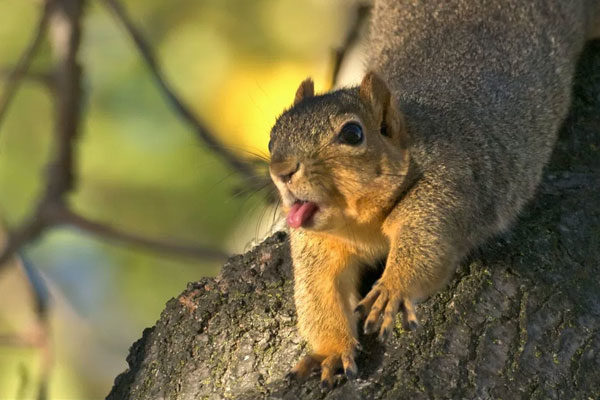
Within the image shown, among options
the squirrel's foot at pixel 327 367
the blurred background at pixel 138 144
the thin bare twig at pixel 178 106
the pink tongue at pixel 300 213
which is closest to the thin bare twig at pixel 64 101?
the thin bare twig at pixel 178 106

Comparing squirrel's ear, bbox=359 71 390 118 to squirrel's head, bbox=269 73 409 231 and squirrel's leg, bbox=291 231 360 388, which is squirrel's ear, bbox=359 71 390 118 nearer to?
squirrel's head, bbox=269 73 409 231

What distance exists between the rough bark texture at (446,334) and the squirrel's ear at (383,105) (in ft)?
1.51

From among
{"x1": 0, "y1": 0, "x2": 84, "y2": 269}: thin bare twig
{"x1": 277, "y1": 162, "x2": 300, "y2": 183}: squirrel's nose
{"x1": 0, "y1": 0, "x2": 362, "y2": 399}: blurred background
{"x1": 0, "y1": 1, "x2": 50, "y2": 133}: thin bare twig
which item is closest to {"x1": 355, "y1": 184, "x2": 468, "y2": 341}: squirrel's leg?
{"x1": 277, "y1": 162, "x2": 300, "y2": 183}: squirrel's nose

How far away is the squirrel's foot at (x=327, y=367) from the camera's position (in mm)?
2269

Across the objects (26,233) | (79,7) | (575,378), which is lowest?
(575,378)

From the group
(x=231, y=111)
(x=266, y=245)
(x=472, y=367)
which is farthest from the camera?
(x=231, y=111)

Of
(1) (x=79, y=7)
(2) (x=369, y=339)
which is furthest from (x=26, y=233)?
(2) (x=369, y=339)

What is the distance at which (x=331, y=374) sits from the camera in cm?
229

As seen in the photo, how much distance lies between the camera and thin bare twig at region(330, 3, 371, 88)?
13.4ft

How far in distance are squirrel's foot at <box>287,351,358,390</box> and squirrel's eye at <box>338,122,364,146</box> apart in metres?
0.62

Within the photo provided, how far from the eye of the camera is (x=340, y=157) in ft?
8.61

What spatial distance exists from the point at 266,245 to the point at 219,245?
324cm

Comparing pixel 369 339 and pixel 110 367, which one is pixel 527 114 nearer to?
pixel 369 339

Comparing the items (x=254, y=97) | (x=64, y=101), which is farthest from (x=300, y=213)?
(x=254, y=97)
